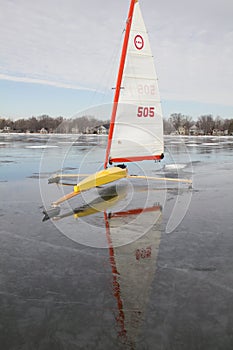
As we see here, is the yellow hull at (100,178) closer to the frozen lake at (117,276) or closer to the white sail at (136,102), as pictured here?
the white sail at (136,102)

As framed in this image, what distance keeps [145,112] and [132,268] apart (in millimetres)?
5765

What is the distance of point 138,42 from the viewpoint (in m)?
7.86

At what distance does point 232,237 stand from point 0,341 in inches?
123

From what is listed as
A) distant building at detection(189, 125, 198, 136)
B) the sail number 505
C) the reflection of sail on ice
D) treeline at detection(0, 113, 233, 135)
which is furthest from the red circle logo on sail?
distant building at detection(189, 125, 198, 136)

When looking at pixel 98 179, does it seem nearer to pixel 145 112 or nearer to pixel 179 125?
pixel 145 112

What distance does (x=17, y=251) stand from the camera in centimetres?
358

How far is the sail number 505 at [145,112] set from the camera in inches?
317

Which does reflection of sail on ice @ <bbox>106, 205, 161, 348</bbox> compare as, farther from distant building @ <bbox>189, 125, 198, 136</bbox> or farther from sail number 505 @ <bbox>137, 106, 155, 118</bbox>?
distant building @ <bbox>189, 125, 198, 136</bbox>

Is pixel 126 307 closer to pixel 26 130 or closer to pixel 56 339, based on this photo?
pixel 56 339

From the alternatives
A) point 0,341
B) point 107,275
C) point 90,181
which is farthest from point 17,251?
point 90,181

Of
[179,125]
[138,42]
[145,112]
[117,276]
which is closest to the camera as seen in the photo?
[117,276]

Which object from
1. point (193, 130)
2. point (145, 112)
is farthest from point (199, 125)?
point (145, 112)

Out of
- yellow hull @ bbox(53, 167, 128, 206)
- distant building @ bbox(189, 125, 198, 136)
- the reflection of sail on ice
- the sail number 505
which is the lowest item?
the reflection of sail on ice

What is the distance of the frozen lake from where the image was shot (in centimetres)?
215
